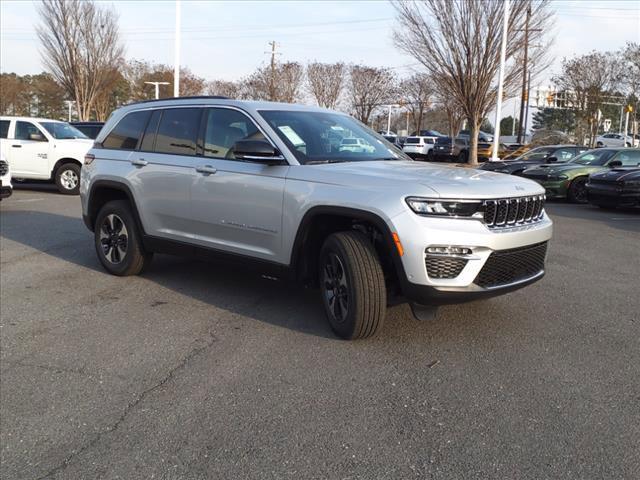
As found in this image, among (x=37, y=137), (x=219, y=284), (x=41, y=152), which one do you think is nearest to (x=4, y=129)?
(x=37, y=137)

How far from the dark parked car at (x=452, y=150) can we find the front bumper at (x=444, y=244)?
33.2 metres

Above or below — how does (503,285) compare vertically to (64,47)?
below

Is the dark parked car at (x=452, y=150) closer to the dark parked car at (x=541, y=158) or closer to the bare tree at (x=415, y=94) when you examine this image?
the bare tree at (x=415, y=94)

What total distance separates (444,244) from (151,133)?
3.48 meters

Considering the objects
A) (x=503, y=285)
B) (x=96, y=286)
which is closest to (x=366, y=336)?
(x=503, y=285)

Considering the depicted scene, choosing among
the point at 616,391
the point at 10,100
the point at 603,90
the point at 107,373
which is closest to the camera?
the point at 616,391

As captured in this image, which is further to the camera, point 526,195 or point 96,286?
point 96,286

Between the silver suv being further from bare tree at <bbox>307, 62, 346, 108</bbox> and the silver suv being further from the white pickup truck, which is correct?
bare tree at <bbox>307, 62, 346, 108</bbox>

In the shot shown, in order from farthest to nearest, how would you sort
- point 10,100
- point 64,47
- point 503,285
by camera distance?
1. point 10,100
2. point 64,47
3. point 503,285

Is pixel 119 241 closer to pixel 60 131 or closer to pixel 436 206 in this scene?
pixel 436 206

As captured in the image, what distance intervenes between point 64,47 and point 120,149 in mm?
31004

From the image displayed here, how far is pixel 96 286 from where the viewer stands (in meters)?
6.18

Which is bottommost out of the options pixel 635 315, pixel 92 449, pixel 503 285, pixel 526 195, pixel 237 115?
pixel 92 449

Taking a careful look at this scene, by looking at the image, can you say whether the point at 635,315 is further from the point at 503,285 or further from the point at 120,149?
the point at 120,149
